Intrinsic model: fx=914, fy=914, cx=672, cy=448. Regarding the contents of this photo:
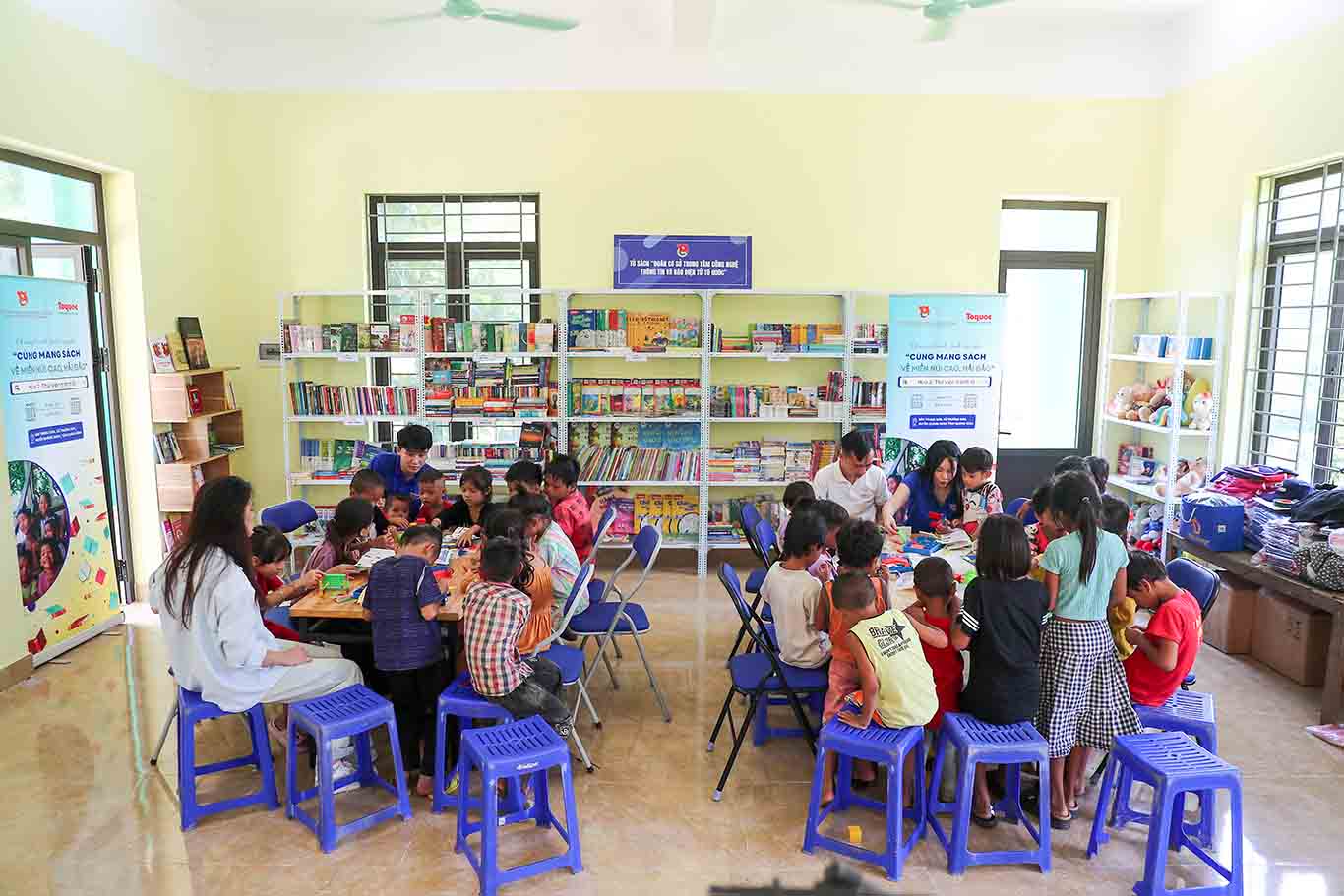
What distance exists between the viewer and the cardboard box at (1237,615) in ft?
17.9

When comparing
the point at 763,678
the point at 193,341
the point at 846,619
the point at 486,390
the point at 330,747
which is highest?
the point at 193,341

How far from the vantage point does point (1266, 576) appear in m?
5.09

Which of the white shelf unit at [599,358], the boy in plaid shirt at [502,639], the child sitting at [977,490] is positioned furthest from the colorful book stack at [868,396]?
the boy in plaid shirt at [502,639]

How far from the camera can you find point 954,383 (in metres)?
6.88

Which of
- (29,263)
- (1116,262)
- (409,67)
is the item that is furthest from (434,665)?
(1116,262)

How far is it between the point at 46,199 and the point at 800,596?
17.2 ft

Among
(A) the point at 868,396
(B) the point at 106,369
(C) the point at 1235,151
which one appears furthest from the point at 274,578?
(C) the point at 1235,151

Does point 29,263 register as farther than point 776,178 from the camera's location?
No

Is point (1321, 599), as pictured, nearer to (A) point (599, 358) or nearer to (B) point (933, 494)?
(B) point (933, 494)

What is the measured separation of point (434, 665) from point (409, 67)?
5129 millimetres

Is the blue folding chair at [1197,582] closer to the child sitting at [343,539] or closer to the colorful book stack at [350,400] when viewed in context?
the child sitting at [343,539]

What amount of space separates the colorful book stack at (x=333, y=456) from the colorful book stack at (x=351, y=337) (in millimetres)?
751

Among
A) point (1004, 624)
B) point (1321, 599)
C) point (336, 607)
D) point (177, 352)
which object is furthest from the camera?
point (177, 352)

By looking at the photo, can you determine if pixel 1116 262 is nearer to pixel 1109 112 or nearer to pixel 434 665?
pixel 1109 112
